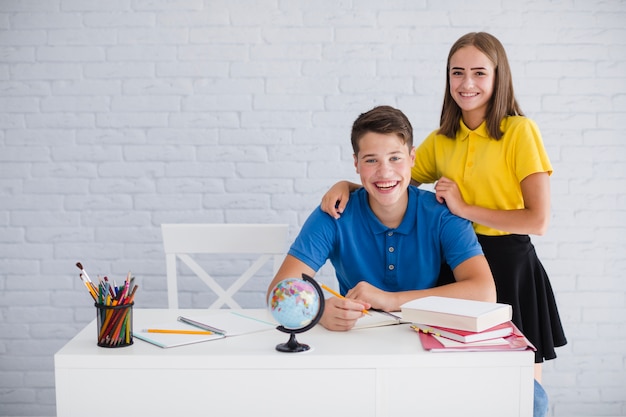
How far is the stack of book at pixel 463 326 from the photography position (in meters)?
1.37

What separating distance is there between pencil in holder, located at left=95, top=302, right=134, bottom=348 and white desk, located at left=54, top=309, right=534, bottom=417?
0.18 feet

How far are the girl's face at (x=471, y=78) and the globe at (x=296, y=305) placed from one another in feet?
3.00

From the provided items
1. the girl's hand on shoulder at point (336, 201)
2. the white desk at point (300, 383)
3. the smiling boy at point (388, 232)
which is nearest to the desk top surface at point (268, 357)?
the white desk at point (300, 383)

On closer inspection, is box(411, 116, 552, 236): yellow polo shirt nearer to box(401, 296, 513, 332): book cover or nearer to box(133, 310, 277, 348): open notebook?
box(401, 296, 513, 332): book cover

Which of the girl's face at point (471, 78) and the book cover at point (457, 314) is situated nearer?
the book cover at point (457, 314)

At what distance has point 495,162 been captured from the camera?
1.99 m

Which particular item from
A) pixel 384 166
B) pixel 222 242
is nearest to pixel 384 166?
pixel 384 166

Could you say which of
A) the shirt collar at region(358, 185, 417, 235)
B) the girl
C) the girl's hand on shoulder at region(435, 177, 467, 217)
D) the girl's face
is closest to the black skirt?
the girl

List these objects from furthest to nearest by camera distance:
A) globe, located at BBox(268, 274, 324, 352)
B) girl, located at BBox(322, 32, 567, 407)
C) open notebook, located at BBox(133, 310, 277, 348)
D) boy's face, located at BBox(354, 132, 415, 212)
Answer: girl, located at BBox(322, 32, 567, 407), boy's face, located at BBox(354, 132, 415, 212), open notebook, located at BBox(133, 310, 277, 348), globe, located at BBox(268, 274, 324, 352)

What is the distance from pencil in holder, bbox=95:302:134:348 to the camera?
4.59 ft

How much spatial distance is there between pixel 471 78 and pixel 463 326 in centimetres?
87

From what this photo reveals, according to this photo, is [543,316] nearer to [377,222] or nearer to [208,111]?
[377,222]

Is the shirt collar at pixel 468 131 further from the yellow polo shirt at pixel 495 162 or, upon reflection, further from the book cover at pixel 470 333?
the book cover at pixel 470 333

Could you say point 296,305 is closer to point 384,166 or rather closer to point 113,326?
point 113,326
